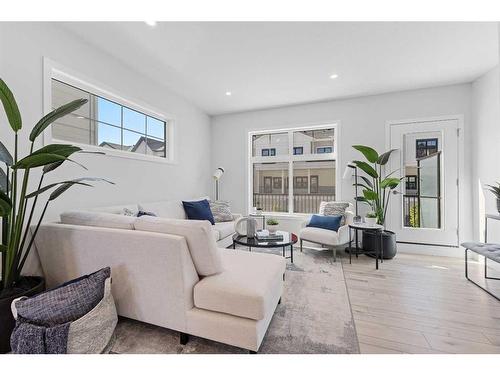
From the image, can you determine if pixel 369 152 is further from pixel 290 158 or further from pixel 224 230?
pixel 224 230

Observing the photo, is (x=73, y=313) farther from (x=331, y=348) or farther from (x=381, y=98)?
(x=381, y=98)

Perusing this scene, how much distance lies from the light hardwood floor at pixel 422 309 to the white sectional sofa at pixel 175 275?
32.7 inches

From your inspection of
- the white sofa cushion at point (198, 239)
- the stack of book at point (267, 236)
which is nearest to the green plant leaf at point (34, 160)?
the white sofa cushion at point (198, 239)

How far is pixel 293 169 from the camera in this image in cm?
439

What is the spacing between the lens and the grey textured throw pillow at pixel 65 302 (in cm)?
126

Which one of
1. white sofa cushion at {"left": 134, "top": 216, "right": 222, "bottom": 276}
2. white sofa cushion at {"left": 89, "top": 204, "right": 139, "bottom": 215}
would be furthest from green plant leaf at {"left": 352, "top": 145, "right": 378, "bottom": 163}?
white sofa cushion at {"left": 89, "top": 204, "right": 139, "bottom": 215}

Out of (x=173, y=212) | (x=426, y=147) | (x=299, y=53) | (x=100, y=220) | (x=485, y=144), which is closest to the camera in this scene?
(x=100, y=220)

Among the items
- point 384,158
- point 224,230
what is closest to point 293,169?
point 384,158

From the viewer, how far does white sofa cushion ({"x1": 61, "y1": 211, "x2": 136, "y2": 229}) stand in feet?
5.33

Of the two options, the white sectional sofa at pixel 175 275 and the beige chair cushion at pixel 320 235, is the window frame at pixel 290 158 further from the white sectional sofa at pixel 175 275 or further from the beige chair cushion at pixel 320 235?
the white sectional sofa at pixel 175 275

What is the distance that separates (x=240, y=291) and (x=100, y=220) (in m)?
1.22

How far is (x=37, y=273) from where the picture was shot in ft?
6.15

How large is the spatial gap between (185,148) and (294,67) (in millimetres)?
2250

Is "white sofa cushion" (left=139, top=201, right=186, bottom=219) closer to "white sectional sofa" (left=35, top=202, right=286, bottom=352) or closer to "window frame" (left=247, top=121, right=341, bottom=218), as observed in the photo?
"white sectional sofa" (left=35, top=202, right=286, bottom=352)
